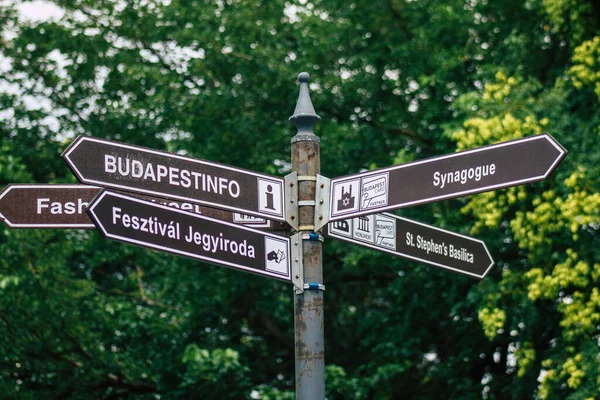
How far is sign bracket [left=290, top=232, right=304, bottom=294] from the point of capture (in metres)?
5.22

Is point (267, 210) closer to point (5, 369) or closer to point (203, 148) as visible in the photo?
point (5, 369)

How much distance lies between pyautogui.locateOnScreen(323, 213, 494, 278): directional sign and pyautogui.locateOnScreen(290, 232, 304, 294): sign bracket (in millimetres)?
160

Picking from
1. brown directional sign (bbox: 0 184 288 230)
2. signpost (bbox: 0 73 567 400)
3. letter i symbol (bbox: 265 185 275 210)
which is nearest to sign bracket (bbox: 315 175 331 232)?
signpost (bbox: 0 73 567 400)

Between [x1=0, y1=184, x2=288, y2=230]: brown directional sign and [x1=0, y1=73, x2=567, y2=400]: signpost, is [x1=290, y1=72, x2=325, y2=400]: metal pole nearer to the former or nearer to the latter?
[x1=0, y1=73, x2=567, y2=400]: signpost

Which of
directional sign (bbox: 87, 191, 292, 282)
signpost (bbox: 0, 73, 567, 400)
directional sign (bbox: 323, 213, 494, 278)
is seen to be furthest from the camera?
directional sign (bbox: 323, 213, 494, 278)

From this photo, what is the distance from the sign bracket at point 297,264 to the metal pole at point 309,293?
0.05 ft

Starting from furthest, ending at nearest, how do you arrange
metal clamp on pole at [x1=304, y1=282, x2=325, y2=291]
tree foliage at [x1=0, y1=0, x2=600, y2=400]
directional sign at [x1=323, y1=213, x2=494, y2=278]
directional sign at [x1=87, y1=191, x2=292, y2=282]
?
tree foliage at [x1=0, y1=0, x2=600, y2=400] → directional sign at [x1=323, y1=213, x2=494, y2=278] → metal clamp on pole at [x1=304, y1=282, x2=325, y2=291] → directional sign at [x1=87, y1=191, x2=292, y2=282]

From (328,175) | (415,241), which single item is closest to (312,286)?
(415,241)

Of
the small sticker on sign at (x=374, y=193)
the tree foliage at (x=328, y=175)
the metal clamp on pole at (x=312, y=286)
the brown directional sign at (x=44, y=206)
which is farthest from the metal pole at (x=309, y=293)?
the tree foliage at (x=328, y=175)

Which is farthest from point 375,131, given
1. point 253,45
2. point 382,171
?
point 382,171

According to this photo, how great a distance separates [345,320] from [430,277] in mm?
3432

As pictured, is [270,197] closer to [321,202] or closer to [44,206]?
[321,202]

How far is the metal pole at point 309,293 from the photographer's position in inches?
201

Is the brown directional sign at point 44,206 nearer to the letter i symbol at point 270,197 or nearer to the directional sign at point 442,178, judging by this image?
the letter i symbol at point 270,197
